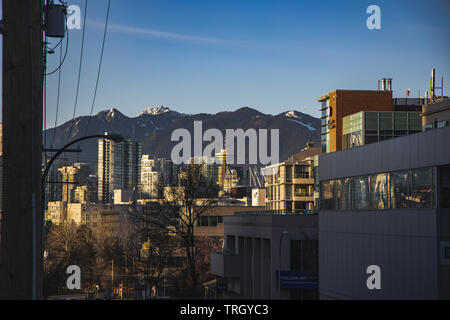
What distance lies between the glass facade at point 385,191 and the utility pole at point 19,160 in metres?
24.6

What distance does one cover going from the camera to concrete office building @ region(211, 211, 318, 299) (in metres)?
52.3

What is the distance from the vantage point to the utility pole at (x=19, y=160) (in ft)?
21.9

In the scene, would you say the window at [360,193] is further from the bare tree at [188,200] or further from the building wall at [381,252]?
the bare tree at [188,200]

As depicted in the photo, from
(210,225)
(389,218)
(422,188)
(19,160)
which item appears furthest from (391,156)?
(210,225)

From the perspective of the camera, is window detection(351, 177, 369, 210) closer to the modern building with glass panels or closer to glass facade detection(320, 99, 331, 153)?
the modern building with glass panels

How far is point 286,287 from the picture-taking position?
165ft

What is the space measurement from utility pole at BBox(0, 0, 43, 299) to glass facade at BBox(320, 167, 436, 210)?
24.6m

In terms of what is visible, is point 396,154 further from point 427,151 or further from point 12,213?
point 12,213

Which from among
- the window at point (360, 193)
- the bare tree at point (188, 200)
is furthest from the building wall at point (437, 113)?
the bare tree at point (188, 200)

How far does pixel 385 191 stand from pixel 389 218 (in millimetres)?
1683

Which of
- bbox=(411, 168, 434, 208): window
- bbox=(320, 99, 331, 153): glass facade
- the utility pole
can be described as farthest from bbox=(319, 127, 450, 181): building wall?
bbox=(320, 99, 331, 153): glass facade

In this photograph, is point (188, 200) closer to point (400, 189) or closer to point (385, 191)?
point (385, 191)

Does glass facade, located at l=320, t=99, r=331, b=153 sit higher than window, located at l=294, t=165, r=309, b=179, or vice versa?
glass facade, located at l=320, t=99, r=331, b=153
